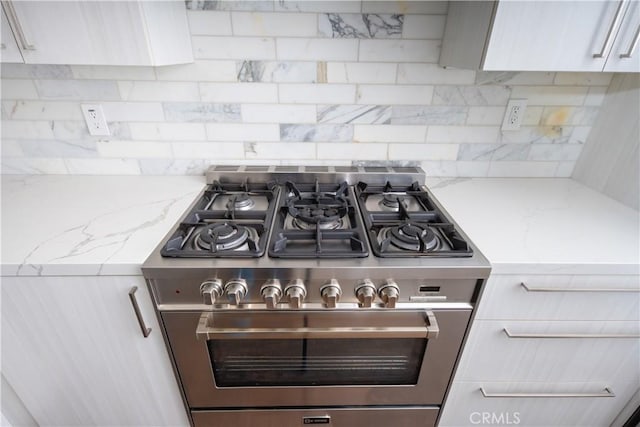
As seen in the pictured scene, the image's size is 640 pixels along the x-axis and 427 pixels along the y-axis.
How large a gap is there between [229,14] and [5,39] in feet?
2.08

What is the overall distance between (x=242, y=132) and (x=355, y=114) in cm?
Result: 46

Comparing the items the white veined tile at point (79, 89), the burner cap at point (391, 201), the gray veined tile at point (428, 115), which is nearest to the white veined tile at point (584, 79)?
the gray veined tile at point (428, 115)

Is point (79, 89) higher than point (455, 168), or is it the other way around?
point (79, 89)

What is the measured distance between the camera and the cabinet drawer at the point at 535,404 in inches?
40.3

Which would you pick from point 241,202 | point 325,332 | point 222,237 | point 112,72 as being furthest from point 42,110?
point 325,332

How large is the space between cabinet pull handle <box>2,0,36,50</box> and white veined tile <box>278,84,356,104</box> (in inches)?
28.9

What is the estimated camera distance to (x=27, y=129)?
121 centimetres

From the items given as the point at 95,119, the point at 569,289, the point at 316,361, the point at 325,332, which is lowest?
the point at 316,361

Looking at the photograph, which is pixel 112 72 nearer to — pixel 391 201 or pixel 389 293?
pixel 391 201

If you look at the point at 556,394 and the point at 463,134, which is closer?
the point at 556,394

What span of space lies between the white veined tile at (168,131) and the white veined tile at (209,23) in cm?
33

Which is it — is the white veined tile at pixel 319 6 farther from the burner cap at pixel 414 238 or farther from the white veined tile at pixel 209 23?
the burner cap at pixel 414 238

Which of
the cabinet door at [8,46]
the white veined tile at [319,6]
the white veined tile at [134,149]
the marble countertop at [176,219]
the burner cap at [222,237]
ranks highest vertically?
the white veined tile at [319,6]

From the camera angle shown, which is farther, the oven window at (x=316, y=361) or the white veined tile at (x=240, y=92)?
the white veined tile at (x=240, y=92)
